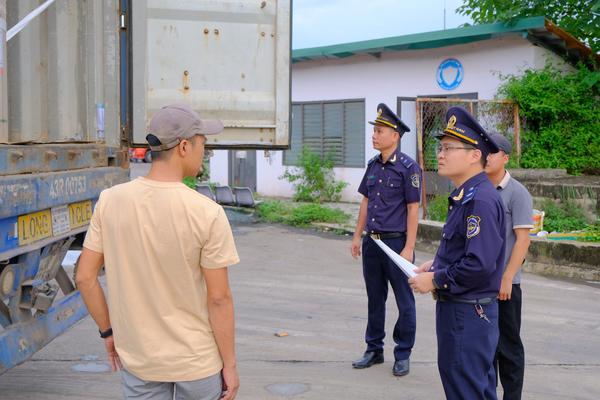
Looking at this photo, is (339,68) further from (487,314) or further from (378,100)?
(487,314)

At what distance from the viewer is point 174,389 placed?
278cm

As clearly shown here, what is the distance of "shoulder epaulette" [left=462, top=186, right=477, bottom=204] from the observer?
A: 3355 mm

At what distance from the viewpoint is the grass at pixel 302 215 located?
13.4m

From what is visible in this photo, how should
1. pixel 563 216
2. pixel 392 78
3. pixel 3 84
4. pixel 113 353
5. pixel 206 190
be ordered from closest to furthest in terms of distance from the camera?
pixel 113 353, pixel 3 84, pixel 563 216, pixel 392 78, pixel 206 190

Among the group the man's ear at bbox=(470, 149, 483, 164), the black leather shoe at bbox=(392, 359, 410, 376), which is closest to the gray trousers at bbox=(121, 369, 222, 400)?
the man's ear at bbox=(470, 149, 483, 164)

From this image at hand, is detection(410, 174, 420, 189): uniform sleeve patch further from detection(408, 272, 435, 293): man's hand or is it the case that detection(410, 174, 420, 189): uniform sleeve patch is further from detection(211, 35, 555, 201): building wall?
detection(211, 35, 555, 201): building wall

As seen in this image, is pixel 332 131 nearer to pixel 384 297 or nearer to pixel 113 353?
pixel 384 297

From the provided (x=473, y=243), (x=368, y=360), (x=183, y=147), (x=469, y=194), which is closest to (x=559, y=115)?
(x=368, y=360)

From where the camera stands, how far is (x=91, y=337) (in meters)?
6.08

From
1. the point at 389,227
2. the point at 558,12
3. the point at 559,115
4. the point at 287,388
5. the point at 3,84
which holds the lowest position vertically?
the point at 287,388

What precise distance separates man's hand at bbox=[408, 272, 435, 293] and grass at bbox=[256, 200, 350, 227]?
952 centimetres

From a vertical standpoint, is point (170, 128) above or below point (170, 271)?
above

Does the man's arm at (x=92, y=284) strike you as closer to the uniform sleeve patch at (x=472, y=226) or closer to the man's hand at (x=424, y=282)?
the man's hand at (x=424, y=282)

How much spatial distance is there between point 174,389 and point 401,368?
273cm
